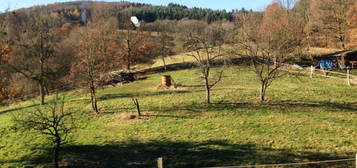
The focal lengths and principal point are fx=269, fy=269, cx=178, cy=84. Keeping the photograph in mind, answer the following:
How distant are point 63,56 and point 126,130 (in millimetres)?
35406

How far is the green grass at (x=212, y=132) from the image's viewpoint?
40.2ft

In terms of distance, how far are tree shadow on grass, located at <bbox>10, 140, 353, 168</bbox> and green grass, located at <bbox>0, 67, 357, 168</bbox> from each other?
4 cm

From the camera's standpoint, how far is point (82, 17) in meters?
106

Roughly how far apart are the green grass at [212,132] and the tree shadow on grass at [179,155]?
0.13 feet

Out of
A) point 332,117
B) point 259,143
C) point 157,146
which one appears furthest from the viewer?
point 332,117

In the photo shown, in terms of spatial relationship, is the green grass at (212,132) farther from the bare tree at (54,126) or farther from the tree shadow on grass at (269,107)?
the bare tree at (54,126)

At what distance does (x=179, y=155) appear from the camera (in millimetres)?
12680

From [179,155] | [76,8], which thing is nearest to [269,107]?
[179,155]

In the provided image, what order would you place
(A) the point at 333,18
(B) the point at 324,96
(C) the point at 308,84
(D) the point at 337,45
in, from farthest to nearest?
(D) the point at 337,45 < (A) the point at 333,18 < (C) the point at 308,84 < (B) the point at 324,96

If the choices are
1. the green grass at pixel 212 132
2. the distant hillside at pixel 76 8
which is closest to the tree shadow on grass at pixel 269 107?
the green grass at pixel 212 132

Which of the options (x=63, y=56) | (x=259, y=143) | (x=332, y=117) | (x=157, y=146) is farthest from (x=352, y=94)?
(x=63, y=56)

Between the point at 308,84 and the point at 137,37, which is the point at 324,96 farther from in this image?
the point at 137,37

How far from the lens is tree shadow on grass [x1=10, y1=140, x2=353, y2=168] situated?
450 inches

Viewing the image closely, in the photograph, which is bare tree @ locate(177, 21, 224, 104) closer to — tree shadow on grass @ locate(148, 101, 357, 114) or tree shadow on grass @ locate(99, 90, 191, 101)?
tree shadow on grass @ locate(148, 101, 357, 114)
